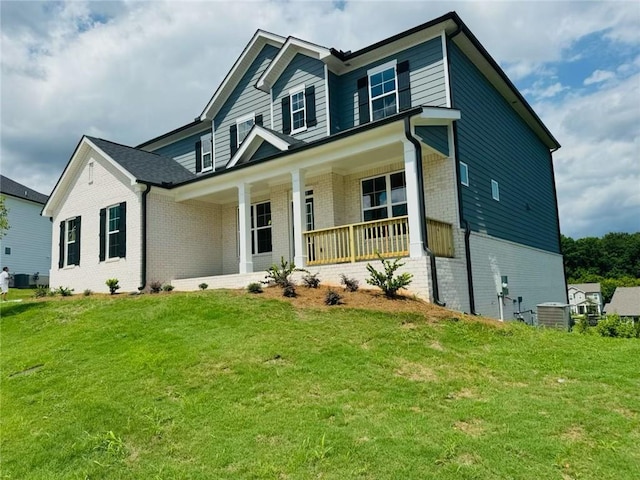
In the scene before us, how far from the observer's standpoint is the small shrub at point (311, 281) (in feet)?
37.4

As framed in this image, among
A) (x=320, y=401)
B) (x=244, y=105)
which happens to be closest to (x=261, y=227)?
(x=244, y=105)

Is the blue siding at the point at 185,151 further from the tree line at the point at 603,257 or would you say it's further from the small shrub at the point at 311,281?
the tree line at the point at 603,257

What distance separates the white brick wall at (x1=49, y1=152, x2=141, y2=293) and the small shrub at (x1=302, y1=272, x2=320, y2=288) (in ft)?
20.9

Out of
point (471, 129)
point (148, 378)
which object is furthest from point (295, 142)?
point (148, 378)

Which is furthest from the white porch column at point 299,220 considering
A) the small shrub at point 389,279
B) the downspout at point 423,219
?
the downspout at point 423,219

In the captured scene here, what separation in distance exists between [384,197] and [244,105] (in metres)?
7.56

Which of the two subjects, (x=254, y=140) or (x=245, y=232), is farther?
(x=254, y=140)

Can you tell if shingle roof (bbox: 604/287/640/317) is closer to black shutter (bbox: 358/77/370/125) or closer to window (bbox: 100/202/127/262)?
black shutter (bbox: 358/77/370/125)

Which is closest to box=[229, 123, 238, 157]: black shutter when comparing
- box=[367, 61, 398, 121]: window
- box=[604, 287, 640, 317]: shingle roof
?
box=[367, 61, 398, 121]: window

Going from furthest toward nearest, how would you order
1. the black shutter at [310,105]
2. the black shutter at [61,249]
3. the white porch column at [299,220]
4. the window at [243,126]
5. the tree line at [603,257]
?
the tree line at [603,257], the black shutter at [61,249], the window at [243,126], the black shutter at [310,105], the white porch column at [299,220]

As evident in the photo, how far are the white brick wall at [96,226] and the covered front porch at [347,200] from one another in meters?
1.55

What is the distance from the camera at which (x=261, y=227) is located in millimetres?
16422

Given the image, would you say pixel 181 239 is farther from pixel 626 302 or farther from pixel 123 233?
pixel 626 302

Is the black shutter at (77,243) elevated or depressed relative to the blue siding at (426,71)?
depressed
